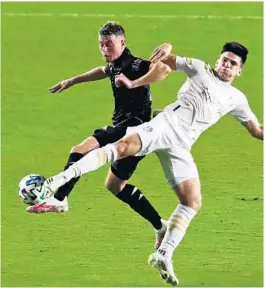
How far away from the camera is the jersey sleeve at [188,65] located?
38.1 feet

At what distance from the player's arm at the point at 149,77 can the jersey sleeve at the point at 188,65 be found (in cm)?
31

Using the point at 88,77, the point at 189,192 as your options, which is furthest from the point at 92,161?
the point at 88,77

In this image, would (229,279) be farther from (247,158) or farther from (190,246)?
(247,158)

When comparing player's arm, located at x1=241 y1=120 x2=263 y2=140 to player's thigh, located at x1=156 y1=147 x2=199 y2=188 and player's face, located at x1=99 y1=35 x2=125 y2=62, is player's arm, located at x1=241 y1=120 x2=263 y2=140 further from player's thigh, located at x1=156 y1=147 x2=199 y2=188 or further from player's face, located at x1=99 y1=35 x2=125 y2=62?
player's face, located at x1=99 y1=35 x2=125 y2=62

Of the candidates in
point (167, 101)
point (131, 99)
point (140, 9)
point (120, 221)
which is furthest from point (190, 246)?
point (140, 9)

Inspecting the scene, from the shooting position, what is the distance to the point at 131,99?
11844 millimetres

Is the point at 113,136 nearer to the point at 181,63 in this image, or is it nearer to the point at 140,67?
the point at 140,67

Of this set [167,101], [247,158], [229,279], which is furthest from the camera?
[167,101]

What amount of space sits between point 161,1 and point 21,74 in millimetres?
5082

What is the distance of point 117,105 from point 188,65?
2.67ft

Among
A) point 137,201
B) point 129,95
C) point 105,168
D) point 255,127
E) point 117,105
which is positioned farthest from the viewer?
point 105,168

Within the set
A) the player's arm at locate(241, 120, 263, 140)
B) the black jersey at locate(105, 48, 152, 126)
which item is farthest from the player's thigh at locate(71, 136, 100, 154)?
the player's arm at locate(241, 120, 263, 140)

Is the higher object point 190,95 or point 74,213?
point 190,95

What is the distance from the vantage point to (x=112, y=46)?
11516 mm
